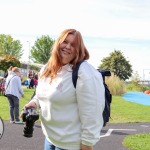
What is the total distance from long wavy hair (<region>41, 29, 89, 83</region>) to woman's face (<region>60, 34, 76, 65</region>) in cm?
2

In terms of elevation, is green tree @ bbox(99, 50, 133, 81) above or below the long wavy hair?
below

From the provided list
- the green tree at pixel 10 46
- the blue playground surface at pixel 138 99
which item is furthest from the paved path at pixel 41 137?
the green tree at pixel 10 46

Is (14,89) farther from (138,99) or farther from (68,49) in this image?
(138,99)

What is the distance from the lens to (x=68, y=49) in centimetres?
265

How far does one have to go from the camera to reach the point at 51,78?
8.78ft

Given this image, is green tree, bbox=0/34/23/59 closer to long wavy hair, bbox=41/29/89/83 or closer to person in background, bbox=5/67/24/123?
person in background, bbox=5/67/24/123

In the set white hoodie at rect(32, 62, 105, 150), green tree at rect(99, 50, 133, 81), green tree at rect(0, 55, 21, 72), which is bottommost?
green tree at rect(99, 50, 133, 81)

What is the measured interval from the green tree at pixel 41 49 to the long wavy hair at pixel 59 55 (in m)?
64.7

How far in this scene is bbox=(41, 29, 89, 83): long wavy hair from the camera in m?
2.63

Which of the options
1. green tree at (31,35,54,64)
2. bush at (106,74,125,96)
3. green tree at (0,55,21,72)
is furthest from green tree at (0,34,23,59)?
bush at (106,74,125,96)

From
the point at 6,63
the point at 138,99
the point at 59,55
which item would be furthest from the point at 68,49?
the point at 6,63

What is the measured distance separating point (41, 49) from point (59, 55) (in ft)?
216

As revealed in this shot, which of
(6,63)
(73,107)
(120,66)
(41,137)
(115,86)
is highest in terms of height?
(73,107)

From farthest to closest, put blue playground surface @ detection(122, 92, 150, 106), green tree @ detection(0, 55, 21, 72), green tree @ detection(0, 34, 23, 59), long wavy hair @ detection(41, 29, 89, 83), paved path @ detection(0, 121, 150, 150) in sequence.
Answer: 1. green tree @ detection(0, 34, 23, 59)
2. green tree @ detection(0, 55, 21, 72)
3. blue playground surface @ detection(122, 92, 150, 106)
4. paved path @ detection(0, 121, 150, 150)
5. long wavy hair @ detection(41, 29, 89, 83)
